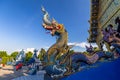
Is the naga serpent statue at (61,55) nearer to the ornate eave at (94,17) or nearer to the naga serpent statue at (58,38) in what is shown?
the naga serpent statue at (58,38)

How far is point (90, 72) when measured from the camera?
27.7ft

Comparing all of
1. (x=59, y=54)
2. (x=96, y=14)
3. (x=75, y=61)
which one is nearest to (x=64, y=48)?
(x=59, y=54)

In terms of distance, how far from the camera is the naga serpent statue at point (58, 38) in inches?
411

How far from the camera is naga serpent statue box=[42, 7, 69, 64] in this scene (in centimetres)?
1044

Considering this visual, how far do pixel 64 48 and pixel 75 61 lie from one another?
1071mm

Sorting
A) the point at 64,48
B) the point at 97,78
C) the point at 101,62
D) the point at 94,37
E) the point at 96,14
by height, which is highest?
the point at 96,14

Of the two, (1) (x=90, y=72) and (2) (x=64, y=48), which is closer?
(1) (x=90, y=72)

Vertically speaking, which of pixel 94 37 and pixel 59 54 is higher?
pixel 94 37

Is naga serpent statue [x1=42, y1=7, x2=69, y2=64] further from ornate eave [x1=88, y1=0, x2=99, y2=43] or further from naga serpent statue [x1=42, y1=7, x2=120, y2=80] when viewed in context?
ornate eave [x1=88, y1=0, x2=99, y2=43]

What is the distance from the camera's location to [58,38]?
10828 millimetres

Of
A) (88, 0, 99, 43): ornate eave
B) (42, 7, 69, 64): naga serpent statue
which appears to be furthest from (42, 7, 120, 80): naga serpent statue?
(88, 0, 99, 43): ornate eave

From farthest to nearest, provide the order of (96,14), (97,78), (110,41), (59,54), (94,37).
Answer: (94,37)
(96,14)
(59,54)
(110,41)
(97,78)

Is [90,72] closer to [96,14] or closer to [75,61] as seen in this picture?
[75,61]

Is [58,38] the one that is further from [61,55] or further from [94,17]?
[94,17]
